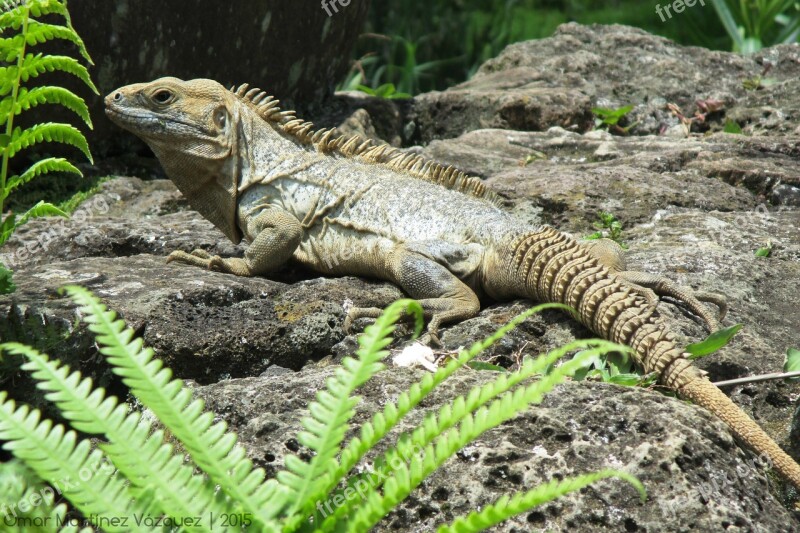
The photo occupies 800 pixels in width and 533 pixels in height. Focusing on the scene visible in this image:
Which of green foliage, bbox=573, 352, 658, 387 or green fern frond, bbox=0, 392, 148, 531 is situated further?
green foliage, bbox=573, 352, 658, 387

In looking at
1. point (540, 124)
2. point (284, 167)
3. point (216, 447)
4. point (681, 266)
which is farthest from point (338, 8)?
point (216, 447)

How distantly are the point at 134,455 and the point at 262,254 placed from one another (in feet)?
8.49

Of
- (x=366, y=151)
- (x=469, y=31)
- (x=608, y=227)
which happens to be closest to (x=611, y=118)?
(x=608, y=227)

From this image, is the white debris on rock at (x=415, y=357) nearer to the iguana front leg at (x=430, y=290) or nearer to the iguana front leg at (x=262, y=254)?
the iguana front leg at (x=430, y=290)

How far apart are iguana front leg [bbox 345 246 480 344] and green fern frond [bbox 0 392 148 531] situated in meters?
1.91

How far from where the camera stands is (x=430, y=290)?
3.86 meters

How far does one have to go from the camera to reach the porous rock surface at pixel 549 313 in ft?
7.38

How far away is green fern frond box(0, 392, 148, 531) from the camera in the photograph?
1.66m

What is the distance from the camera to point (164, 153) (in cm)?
A: 457

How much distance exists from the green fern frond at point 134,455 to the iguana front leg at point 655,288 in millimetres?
2170

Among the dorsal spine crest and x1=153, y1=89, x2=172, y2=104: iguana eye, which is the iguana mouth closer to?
x1=153, y1=89, x2=172, y2=104: iguana eye

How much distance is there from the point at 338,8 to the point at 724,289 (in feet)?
14.6

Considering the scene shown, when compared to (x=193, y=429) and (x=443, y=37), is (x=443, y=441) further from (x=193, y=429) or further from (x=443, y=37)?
(x=443, y=37)

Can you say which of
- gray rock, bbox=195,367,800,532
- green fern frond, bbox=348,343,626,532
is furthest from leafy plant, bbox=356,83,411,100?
green fern frond, bbox=348,343,626,532
